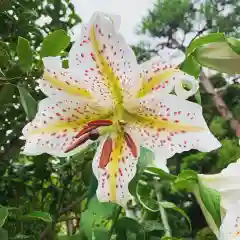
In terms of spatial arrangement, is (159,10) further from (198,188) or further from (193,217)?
(198,188)

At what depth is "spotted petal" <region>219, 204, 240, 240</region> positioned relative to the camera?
281 mm

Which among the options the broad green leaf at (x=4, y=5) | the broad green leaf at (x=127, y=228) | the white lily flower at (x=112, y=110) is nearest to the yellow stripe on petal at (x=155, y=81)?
the white lily flower at (x=112, y=110)

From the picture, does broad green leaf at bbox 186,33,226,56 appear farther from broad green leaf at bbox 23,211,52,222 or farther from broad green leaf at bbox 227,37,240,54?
broad green leaf at bbox 23,211,52,222

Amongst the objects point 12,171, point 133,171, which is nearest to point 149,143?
point 133,171

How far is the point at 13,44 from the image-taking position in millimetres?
517

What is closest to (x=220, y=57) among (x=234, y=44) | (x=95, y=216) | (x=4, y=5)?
(x=234, y=44)

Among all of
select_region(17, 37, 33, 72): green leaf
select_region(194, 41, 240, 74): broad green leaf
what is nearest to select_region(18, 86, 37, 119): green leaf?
select_region(17, 37, 33, 72): green leaf

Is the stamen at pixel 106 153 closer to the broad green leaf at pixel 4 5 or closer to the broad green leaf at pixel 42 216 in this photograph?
the broad green leaf at pixel 42 216

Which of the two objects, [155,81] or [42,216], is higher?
[155,81]

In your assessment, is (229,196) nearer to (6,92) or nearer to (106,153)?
(106,153)

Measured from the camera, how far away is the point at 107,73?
1.08 feet

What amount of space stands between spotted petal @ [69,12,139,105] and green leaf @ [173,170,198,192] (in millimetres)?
64

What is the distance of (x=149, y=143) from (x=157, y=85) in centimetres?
4

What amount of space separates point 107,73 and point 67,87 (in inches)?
1.1
